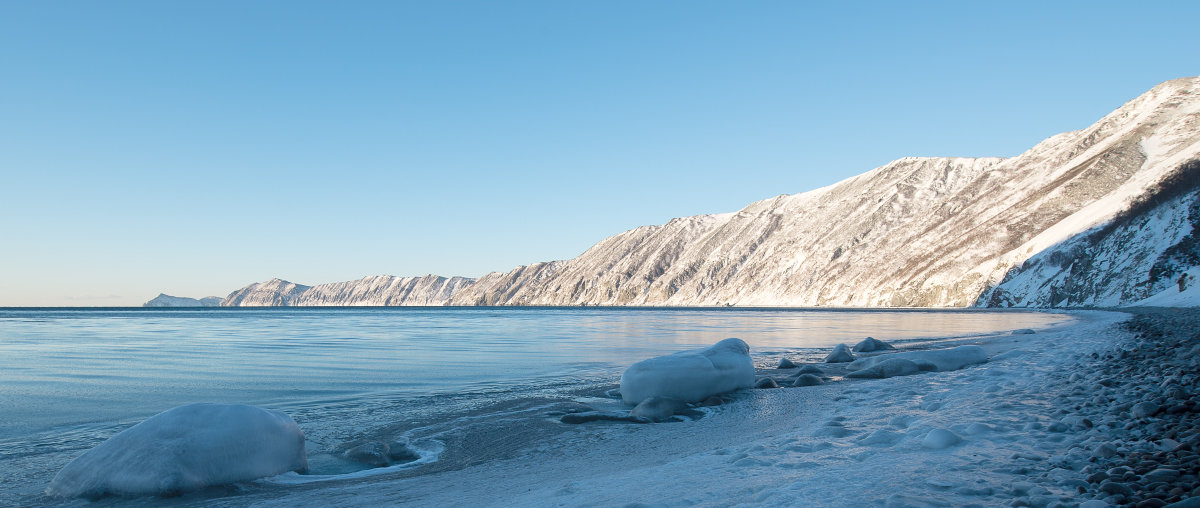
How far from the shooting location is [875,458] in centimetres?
638

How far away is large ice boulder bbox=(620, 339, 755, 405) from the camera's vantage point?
12.4m

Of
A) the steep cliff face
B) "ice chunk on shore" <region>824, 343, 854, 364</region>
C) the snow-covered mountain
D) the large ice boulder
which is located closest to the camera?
the large ice boulder

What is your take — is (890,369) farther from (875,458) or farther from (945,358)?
(875,458)

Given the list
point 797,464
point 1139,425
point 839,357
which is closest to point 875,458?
point 797,464

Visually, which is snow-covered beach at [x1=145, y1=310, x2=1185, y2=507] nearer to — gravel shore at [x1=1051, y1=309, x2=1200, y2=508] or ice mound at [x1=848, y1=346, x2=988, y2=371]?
gravel shore at [x1=1051, y1=309, x2=1200, y2=508]

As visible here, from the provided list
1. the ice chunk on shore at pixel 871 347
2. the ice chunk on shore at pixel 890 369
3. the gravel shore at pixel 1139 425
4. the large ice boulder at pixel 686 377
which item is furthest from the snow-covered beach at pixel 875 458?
the ice chunk on shore at pixel 871 347

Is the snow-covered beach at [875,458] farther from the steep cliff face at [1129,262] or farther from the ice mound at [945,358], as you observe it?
the steep cliff face at [1129,262]

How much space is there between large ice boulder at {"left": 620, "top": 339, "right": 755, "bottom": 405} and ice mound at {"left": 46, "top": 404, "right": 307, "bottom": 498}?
626 cm

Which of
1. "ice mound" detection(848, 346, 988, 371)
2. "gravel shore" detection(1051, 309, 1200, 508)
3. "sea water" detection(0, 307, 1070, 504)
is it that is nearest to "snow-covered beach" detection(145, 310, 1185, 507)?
"gravel shore" detection(1051, 309, 1200, 508)

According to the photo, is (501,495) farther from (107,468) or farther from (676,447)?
(107,468)

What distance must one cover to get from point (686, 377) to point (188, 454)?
841 centimetres

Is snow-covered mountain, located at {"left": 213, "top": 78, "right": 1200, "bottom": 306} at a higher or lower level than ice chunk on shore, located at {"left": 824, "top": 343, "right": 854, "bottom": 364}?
higher

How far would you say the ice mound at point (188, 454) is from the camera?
6.84m

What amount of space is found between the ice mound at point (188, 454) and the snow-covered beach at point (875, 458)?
461 millimetres
